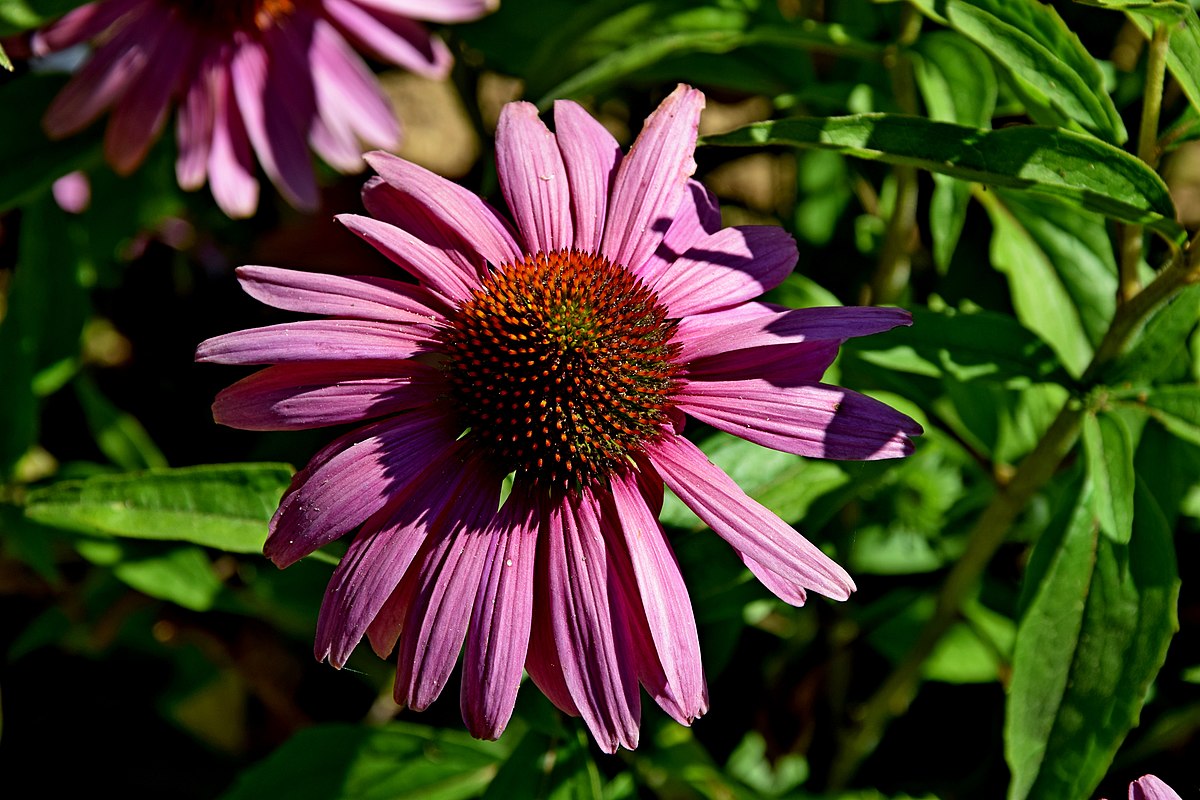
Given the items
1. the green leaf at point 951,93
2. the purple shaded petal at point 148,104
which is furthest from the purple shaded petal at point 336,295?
the purple shaded petal at point 148,104

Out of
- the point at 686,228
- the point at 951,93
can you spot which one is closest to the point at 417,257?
the point at 686,228

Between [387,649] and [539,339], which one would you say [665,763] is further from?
[539,339]

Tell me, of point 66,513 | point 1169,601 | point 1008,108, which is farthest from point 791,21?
point 66,513

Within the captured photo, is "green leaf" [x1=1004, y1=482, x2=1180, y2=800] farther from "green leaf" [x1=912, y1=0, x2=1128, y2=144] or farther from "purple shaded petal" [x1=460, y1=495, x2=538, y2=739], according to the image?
"purple shaded petal" [x1=460, y1=495, x2=538, y2=739]

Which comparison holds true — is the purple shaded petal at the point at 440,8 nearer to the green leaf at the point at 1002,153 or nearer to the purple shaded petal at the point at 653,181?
the purple shaded petal at the point at 653,181

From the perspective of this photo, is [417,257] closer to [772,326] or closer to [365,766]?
[772,326]
